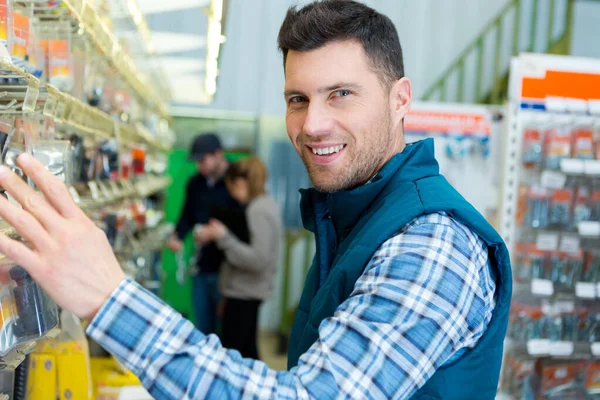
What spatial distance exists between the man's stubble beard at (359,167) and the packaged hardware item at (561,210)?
274 cm

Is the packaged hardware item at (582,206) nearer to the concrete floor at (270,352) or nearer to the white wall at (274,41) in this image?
the concrete floor at (270,352)

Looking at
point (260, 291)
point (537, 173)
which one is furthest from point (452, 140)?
point (260, 291)

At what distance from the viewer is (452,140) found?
4.43 meters

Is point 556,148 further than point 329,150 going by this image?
Yes

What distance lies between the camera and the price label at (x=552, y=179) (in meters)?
3.85

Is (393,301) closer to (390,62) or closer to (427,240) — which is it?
(427,240)

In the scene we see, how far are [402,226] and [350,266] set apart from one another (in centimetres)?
13

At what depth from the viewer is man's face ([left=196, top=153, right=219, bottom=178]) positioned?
5.83 metres

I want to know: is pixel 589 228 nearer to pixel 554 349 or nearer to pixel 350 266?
pixel 554 349

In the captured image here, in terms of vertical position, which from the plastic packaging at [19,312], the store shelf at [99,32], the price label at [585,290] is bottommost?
the price label at [585,290]

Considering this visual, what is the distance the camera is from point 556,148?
3.85 metres

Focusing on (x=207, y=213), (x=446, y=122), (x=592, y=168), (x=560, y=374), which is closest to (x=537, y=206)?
(x=592, y=168)

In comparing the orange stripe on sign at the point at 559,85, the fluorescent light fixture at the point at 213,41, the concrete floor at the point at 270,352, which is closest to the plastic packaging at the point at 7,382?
the fluorescent light fixture at the point at 213,41

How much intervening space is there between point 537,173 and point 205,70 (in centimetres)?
345
